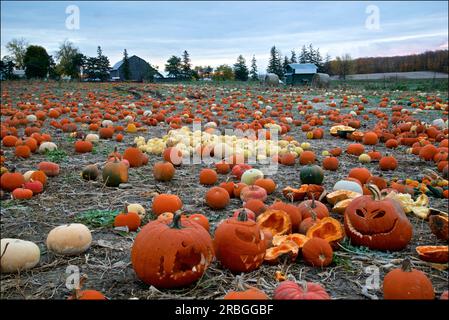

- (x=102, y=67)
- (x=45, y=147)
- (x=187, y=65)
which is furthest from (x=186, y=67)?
(x=45, y=147)

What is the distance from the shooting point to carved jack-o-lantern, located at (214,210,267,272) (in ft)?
10.9

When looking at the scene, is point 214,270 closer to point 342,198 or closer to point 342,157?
point 342,198

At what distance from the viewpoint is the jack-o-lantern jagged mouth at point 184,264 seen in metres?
3.10

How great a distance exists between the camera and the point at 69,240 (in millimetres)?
3658

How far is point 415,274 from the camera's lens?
279 cm

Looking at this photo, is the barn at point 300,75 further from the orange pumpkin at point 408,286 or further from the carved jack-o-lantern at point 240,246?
the orange pumpkin at point 408,286

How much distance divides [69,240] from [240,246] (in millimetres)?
1525

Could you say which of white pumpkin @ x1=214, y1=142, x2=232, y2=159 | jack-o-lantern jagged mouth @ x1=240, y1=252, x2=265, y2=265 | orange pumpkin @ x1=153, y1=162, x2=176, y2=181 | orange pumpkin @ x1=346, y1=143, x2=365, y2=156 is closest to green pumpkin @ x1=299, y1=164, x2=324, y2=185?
white pumpkin @ x1=214, y1=142, x2=232, y2=159

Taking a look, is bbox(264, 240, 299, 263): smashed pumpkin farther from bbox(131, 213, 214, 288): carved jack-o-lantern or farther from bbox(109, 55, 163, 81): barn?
bbox(109, 55, 163, 81): barn

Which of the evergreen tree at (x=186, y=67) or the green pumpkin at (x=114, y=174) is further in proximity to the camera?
the evergreen tree at (x=186, y=67)

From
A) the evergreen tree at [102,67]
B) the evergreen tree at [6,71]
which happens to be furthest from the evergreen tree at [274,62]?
the evergreen tree at [6,71]

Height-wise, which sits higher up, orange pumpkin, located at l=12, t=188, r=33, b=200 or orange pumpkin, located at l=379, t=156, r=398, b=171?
orange pumpkin, located at l=379, t=156, r=398, b=171

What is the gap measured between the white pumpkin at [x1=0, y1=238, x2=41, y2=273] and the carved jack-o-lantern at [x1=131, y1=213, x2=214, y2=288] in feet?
2.96
